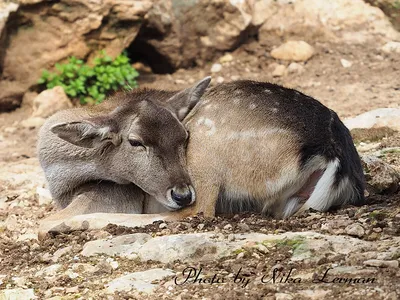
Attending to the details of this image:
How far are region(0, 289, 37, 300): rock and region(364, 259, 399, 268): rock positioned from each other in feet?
6.59

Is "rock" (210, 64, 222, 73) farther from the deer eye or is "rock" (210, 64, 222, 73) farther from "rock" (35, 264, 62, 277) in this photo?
"rock" (35, 264, 62, 277)

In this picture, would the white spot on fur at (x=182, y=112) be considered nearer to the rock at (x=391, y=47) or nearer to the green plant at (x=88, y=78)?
the green plant at (x=88, y=78)

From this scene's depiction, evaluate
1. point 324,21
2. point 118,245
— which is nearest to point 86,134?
point 118,245

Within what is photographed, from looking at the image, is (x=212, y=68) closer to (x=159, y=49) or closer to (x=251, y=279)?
(x=159, y=49)

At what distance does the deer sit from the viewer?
21.0 ft

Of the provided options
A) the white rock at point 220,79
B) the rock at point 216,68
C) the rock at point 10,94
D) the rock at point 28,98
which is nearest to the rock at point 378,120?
the white rock at point 220,79

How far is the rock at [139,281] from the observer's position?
5012mm

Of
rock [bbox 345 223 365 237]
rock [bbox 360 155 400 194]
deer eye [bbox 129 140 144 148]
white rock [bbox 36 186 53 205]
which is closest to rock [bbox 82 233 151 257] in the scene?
deer eye [bbox 129 140 144 148]

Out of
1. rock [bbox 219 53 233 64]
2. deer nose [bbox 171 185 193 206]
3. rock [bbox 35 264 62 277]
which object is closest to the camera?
rock [bbox 35 264 62 277]

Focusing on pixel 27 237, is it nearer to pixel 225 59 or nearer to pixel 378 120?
pixel 378 120

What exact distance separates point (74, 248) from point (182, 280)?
126 cm

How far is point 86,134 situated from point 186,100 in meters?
0.87

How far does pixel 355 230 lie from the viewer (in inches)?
216

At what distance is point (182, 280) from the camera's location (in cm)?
507
